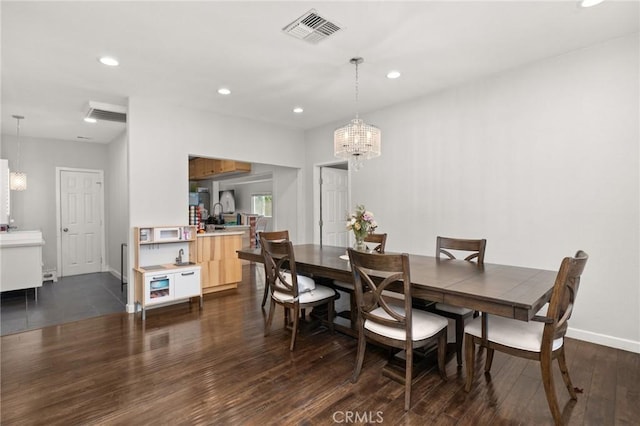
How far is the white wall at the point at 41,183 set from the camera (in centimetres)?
560

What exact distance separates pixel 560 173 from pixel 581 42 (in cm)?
117

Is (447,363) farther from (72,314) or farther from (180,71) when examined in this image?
(72,314)

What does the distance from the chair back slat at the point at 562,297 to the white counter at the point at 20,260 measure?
19.5 ft

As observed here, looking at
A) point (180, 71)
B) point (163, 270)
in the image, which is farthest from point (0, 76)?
point (163, 270)

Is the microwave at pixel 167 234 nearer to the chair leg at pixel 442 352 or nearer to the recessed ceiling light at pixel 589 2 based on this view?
the chair leg at pixel 442 352

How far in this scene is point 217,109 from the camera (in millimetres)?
4566

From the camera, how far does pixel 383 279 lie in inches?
85.0

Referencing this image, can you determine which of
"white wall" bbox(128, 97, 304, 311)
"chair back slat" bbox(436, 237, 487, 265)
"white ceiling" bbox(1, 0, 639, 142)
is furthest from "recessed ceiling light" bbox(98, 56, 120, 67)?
"chair back slat" bbox(436, 237, 487, 265)

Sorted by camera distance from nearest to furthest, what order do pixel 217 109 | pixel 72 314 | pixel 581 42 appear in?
pixel 581 42, pixel 72 314, pixel 217 109

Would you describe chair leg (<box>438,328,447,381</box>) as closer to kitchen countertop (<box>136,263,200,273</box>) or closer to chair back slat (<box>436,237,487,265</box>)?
chair back slat (<box>436,237,487,265</box>)

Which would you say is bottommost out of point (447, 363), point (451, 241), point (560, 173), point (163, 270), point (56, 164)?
point (447, 363)

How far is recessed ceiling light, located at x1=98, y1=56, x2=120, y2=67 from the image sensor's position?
2.99 m

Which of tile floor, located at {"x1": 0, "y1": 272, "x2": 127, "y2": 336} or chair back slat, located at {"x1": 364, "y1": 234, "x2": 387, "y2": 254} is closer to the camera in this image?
chair back slat, located at {"x1": 364, "y1": 234, "x2": 387, "y2": 254}

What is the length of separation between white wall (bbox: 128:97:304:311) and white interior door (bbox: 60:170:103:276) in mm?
3144
